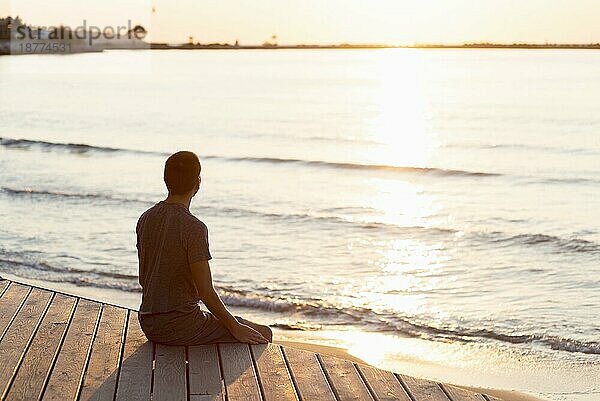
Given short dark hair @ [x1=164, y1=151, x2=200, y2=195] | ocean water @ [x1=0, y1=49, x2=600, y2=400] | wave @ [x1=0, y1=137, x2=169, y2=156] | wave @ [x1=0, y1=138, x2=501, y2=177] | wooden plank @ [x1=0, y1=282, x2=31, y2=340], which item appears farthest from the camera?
wave @ [x1=0, y1=137, x2=169, y2=156]

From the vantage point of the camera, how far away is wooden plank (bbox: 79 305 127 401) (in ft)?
16.6

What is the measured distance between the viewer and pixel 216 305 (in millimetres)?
5648

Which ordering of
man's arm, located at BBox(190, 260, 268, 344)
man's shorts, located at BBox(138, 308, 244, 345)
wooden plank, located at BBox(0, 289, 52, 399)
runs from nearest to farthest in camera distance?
wooden plank, located at BBox(0, 289, 52, 399)
man's arm, located at BBox(190, 260, 268, 344)
man's shorts, located at BBox(138, 308, 244, 345)

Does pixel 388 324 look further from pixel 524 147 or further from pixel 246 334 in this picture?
pixel 524 147

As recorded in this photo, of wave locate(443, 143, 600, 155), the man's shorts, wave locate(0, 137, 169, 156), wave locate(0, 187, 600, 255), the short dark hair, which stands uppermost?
the short dark hair

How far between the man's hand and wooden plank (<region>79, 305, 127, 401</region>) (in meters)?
0.69

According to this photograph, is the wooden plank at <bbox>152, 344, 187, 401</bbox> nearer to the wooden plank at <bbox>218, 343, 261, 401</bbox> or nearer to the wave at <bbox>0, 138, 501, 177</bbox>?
the wooden plank at <bbox>218, 343, 261, 401</bbox>

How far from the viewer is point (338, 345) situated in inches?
323

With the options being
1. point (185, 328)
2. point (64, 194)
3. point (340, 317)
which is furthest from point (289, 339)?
point (64, 194)

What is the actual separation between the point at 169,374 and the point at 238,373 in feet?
1.23

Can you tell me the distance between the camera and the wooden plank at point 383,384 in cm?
507

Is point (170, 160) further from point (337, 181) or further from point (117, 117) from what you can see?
point (117, 117)

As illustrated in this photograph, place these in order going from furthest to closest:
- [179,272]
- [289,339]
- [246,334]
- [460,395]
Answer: [289,339], [246,334], [179,272], [460,395]

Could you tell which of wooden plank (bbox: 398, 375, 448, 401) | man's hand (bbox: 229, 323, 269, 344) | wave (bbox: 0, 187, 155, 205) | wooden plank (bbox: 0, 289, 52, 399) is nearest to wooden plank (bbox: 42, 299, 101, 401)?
wooden plank (bbox: 0, 289, 52, 399)
